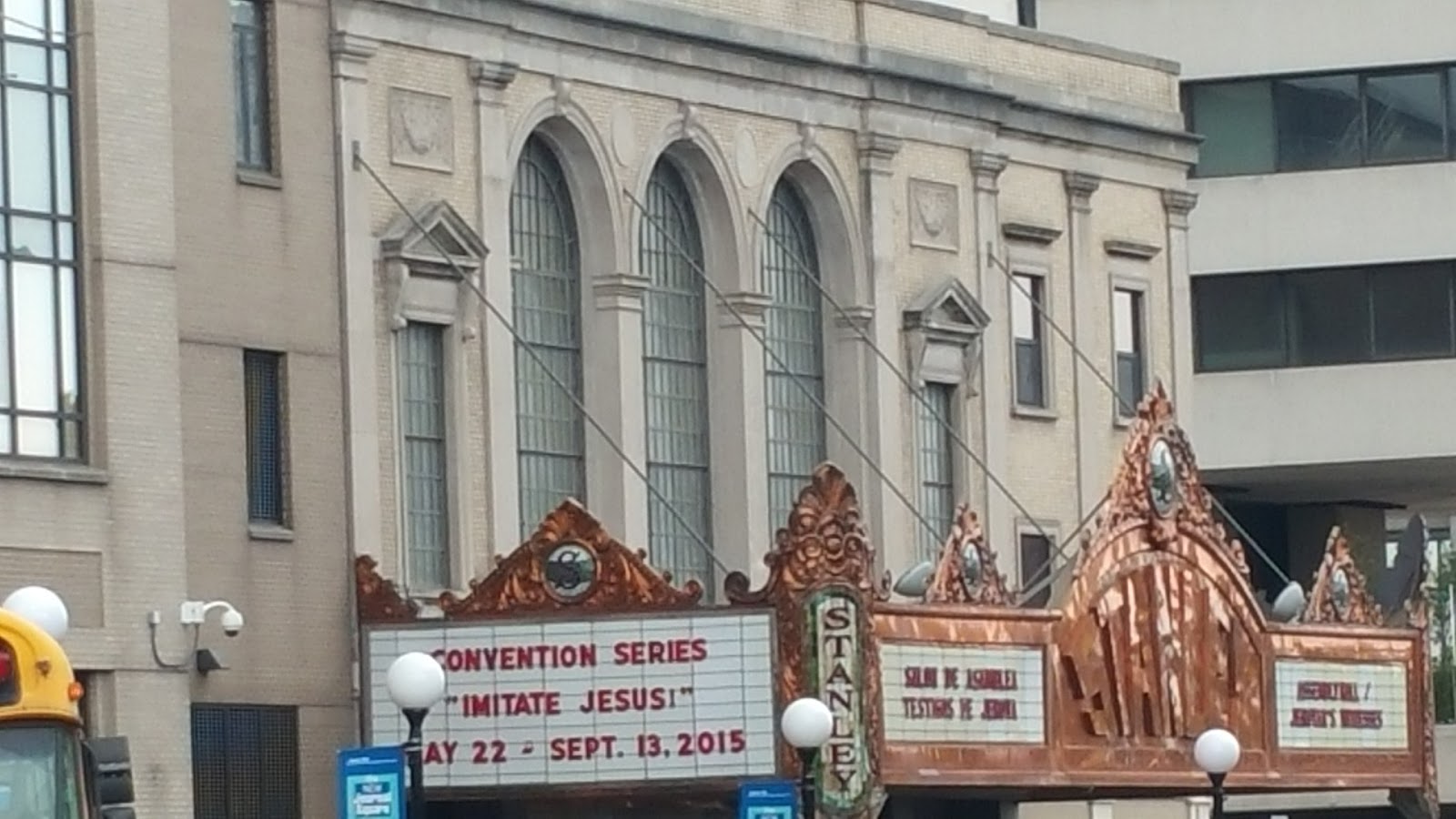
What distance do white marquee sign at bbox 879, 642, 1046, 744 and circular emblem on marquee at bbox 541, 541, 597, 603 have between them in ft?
9.47

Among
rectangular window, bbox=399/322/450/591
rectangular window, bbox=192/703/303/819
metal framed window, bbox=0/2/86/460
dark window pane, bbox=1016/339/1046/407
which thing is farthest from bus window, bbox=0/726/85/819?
dark window pane, bbox=1016/339/1046/407

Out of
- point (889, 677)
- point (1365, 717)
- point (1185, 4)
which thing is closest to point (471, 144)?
point (889, 677)

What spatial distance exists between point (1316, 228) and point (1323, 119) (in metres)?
1.70

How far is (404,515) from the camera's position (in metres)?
41.7

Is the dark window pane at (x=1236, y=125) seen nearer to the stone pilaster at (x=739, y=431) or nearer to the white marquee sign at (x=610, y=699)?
the stone pilaster at (x=739, y=431)

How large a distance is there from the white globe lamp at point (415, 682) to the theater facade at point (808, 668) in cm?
893

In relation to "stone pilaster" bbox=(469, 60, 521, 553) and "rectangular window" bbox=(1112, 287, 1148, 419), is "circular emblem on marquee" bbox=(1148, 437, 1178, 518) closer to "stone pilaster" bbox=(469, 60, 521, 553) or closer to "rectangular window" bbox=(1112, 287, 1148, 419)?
"stone pilaster" bbox=(469, 60, 521, 553)

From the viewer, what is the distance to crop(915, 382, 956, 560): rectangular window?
49.1 m

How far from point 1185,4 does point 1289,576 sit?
8.72 metres

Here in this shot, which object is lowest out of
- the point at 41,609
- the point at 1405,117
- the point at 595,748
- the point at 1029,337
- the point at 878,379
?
the point at 595,748

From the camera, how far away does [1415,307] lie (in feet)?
216

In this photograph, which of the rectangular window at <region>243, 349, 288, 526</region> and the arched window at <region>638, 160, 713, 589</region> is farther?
the arched window at <region>638, 160, 713, 589</region>

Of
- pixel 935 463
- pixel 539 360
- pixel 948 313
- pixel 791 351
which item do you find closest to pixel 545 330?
pixel 539 360

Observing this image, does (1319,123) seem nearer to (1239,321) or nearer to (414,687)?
(1239,321)
